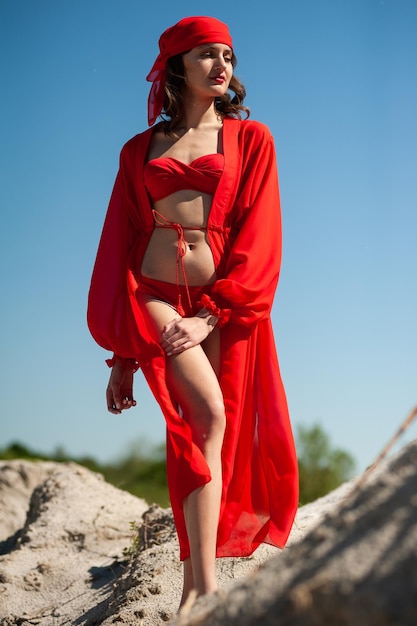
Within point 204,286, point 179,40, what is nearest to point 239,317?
point 204,286

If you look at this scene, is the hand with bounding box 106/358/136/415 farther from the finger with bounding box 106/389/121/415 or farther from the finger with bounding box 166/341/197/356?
the finger with bounding box 166/341/197/356

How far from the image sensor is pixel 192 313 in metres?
3.24

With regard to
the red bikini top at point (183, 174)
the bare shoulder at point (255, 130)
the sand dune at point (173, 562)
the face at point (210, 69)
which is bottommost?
the sand dune at point (173, 562)

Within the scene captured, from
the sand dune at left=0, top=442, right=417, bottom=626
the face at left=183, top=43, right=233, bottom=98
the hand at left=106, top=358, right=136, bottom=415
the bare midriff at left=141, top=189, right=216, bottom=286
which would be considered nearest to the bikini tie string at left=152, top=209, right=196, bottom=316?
Answer: the bare midriff at left=141, top=189, right=216, bottom=286

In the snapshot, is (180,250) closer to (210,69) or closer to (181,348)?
(181,348)

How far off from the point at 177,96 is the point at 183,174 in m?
0.39

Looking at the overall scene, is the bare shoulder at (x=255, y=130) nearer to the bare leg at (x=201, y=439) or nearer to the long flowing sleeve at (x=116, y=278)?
the long flowing sleeve at (x=116, y=278)

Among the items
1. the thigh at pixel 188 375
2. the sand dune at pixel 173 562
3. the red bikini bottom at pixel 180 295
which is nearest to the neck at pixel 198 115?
the red bikini bottom at pixel 180 295

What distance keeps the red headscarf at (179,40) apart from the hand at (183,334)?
0.89 meters

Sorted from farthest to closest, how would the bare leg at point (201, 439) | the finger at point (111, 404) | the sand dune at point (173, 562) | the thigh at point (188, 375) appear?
the finger at point (111, 404), the thigh at point (188, 375), the bare leg at point (201, 439), the sand dune at point (173, 562)

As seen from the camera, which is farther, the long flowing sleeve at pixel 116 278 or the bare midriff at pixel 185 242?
the long flowing sleeve at pixel 116 278

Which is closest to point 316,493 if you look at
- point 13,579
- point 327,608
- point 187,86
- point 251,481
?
point 13,579

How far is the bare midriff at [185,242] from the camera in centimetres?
323

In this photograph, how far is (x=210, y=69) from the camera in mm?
3312
